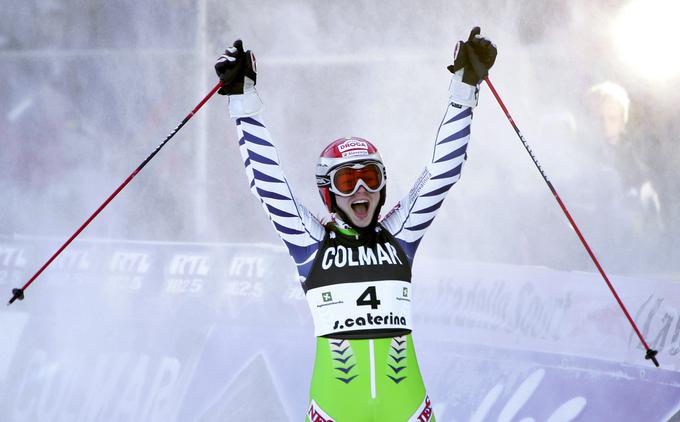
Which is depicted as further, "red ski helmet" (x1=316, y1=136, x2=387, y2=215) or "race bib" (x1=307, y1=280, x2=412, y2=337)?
"red ski helmet" (x1=316, y1=136, x2=387, y2=215)

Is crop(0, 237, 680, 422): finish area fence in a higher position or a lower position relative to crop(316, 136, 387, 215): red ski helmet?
higher

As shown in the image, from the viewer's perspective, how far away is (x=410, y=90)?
5473 millimetres

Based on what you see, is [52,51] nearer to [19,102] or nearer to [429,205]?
[19,102]

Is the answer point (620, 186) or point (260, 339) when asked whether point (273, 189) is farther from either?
point (620, 186)

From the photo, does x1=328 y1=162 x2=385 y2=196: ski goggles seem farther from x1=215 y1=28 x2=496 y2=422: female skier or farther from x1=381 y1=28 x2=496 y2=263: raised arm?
x1=381 y1=28 x2=496 y2=263: raised arm

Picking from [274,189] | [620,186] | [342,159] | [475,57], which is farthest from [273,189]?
[620,186]

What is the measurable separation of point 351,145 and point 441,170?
280 millimetres

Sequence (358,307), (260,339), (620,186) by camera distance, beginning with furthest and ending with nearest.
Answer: (260,339)
(620,186)
(358,307)

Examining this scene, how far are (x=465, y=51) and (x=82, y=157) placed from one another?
3.03 metres

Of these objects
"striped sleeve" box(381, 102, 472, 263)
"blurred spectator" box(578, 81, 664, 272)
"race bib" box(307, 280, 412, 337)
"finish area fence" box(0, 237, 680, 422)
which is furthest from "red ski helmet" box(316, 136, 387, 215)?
"blurred spectator" box(578, 81, 664, 272)

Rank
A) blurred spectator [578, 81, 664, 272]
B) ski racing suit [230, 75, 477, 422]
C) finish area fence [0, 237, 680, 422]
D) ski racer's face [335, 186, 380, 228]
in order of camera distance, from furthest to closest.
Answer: blurred spectator [578, 81, 664, 272] < finish area fence [0, 237, 680, 422] < ski racer's face [335, 186, 380, 228] < ski racing suit [230, 75, 477, 422]

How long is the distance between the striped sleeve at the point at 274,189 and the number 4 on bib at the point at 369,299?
0.63 ft

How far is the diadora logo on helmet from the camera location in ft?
10.6

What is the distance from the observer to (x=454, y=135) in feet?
10.6
